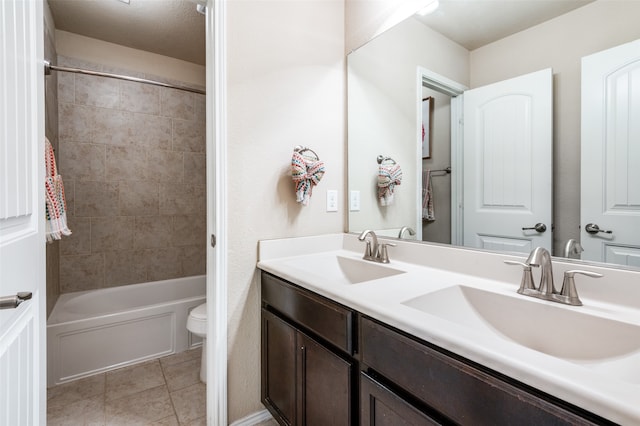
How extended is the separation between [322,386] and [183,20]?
101 inches

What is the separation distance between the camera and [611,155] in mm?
889

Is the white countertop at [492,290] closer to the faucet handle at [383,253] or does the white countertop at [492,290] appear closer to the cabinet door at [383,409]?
the faucet handle at [383,253]

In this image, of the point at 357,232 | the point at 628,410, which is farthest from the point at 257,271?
the point at 628,410

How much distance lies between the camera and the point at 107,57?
2547 millimetres

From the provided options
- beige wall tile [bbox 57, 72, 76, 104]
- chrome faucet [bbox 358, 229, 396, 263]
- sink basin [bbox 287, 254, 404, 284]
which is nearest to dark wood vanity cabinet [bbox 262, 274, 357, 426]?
sink basin [bbox 287, 254, 404, 284]

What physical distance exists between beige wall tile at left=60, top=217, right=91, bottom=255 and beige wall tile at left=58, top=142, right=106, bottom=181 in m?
0.36

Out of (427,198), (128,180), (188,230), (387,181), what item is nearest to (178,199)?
(188,230)

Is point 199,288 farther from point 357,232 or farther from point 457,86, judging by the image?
point 457,86

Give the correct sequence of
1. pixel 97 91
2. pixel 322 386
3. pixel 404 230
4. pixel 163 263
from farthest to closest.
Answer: pixel 163 263
pixel 97 91
pixel 404 230
pixel 322 386

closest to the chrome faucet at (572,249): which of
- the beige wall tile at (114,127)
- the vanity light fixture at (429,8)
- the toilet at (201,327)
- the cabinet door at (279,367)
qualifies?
the cabinet door at (279,367)

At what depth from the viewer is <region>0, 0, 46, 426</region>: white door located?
2.16 ft

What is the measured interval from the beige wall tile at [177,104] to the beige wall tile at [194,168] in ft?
1.20

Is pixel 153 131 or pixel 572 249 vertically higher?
pixel 153 131

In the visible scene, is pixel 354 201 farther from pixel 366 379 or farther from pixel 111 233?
pixel 111 233
